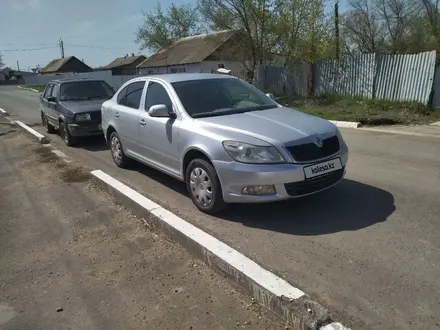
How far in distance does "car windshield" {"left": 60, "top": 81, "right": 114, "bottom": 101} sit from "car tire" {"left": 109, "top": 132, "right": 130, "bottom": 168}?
3682 mm

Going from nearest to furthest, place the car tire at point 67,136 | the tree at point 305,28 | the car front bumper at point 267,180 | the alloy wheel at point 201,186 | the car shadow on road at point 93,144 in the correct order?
the car front bumper at point 267,180, the alloy wheel at point 201,186, the car shadow on road at point 93,144, the car tire at point 67,136, the tree at point 305,28

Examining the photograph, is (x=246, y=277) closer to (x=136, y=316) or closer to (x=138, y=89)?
(x=136, y=316)

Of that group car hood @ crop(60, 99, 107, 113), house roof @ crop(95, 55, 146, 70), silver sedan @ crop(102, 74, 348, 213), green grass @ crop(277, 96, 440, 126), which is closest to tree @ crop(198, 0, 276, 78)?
green grass @ crop(277, 96, 440, 126)

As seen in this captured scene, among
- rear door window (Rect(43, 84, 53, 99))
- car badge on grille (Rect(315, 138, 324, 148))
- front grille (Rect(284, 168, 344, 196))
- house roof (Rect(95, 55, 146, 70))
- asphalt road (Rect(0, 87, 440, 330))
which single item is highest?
house roof (Rect(95, 55, 146, 70))

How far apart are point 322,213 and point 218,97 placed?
2.03 metres

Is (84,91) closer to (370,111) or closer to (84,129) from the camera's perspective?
(84,129)

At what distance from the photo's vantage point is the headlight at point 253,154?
3887 millimetres

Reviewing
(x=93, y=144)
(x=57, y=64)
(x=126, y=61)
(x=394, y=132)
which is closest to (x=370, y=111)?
(x=394, y=132)

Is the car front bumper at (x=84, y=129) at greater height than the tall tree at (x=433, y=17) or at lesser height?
lesser

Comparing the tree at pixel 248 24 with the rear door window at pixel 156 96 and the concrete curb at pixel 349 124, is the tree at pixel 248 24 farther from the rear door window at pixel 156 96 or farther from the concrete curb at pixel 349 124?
the rear door window at pixel 156 96

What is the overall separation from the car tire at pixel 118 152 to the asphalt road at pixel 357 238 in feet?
1.54

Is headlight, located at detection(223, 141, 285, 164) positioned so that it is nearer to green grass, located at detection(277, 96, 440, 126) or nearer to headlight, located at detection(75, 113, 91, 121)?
headlight, located at detection(75, 113, 91, 121)

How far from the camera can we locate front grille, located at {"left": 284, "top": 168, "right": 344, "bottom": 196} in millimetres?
3957

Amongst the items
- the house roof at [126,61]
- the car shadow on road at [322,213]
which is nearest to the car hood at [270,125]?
the car shadow on road at [322,213]
